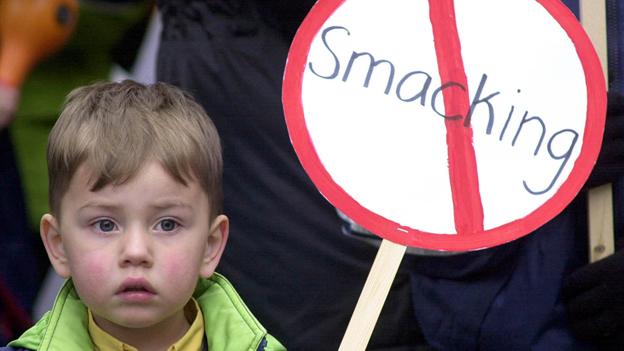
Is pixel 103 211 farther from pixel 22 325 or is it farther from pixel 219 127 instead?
pixel 22 325

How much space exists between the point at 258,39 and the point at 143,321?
33.4 inches

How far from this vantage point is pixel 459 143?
2027mm

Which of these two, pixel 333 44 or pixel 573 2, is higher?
pixel 573 2

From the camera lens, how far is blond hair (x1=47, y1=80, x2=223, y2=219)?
6.15 feet

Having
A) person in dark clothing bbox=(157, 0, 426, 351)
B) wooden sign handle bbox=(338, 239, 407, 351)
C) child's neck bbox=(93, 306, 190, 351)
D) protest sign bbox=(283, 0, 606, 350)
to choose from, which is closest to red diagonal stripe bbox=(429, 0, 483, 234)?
protest sign bbox=(283, 0, 606, 350)

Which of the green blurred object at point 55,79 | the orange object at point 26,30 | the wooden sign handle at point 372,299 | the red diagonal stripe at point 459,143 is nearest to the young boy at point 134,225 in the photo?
the wooden sign handle at point 372,299

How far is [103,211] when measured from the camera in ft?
6.13

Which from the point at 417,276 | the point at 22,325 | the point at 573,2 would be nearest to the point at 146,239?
the point at 417,276

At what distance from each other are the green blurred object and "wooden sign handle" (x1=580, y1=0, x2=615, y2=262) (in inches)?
63.2

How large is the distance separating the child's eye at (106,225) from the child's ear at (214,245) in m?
0.16

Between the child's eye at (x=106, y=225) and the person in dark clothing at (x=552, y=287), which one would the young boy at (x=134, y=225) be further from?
the person in dark clothing at (x=552, y=287)

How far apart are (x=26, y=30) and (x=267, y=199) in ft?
2.94

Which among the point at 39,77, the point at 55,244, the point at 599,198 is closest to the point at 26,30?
the point at 39,77

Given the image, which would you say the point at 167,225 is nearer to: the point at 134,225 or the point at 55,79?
the point at 134,225
